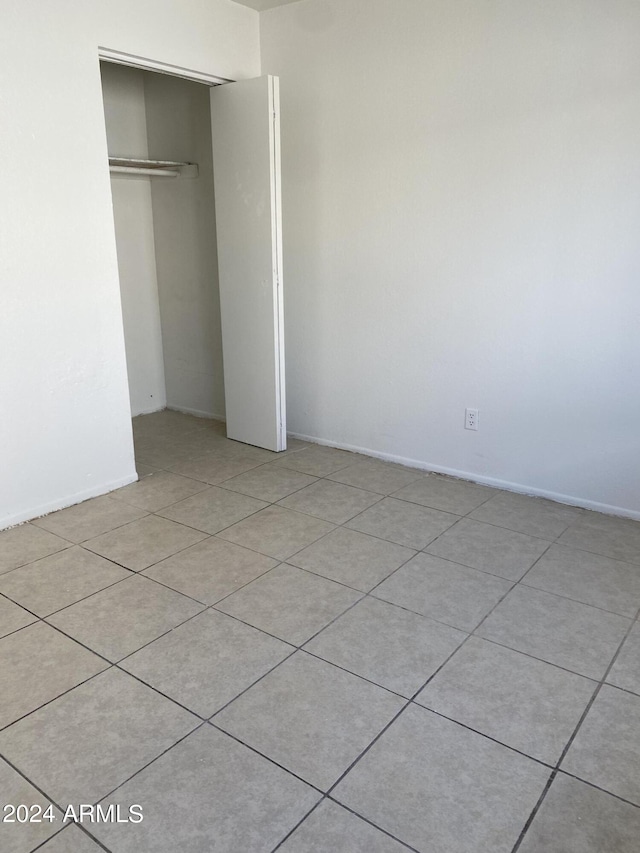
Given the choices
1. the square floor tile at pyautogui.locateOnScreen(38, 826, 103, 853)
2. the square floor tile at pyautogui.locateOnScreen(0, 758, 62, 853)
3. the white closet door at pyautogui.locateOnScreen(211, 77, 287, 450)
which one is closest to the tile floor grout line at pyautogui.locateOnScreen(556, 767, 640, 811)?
the square floor tile at pyautogui.locateOnScreen(38, 826, 103, 853)

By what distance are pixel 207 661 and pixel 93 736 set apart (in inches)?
15.6

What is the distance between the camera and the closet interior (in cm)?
423

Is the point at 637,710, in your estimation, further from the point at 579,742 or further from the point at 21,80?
the point at 21,80

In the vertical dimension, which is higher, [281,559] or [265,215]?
[265,215]

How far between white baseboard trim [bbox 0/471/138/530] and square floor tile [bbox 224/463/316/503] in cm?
55

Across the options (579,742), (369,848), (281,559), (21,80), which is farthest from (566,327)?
(21,80)

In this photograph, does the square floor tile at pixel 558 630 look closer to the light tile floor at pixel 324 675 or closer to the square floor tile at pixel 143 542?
the light tile floor at pixel 324 675

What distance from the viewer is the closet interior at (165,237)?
167 inches

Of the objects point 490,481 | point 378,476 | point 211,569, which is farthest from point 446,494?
point 211,569

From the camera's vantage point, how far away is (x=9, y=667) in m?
1.97

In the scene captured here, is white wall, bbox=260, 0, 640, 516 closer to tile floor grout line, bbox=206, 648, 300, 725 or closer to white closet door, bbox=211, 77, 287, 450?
white closet door, bbox=211, 77, 287, 450

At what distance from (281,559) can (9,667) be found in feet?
3.42

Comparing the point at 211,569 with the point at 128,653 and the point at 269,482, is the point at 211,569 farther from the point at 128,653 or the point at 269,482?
the point at 269,482

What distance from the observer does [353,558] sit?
2625 mm
